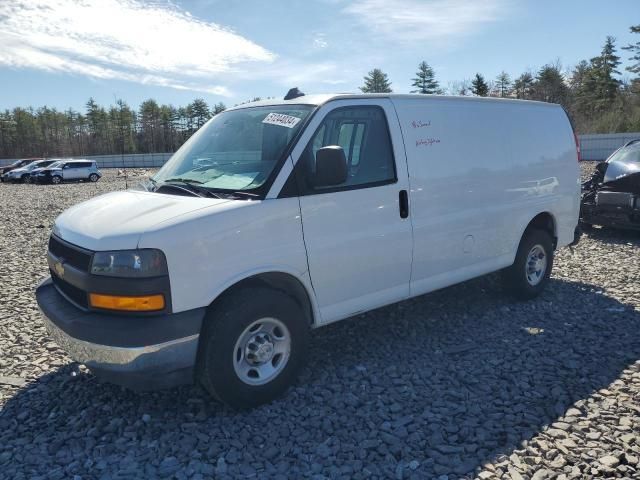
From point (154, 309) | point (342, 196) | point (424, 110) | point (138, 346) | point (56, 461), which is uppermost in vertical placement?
point (424, 110)

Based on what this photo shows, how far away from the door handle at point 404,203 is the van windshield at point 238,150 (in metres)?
1.05

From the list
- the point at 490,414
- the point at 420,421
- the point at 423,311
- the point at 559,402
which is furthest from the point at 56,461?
the point at 423,311

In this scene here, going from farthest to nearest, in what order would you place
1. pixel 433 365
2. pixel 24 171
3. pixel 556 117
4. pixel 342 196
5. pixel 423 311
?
pixel 24 171
pixel 556 117
pixel 423 311
pixel 433 365
pixel 342 196

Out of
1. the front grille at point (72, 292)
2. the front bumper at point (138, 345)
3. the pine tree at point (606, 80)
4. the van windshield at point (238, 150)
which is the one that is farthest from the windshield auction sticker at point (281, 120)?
the pine tree at point (606, 80)

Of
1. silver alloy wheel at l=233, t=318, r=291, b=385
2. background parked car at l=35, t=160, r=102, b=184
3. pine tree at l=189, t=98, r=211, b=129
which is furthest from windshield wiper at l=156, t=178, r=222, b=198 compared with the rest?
pine tree at l=189, t=98, r=211, b=129

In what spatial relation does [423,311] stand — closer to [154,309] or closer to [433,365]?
[433,365]

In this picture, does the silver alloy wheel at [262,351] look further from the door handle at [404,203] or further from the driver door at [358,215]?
the door handle at [404,203]

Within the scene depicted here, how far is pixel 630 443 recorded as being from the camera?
3.10m

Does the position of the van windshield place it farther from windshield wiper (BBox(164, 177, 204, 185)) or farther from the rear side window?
the rear side window

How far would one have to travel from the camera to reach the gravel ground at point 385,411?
2984 millimetres

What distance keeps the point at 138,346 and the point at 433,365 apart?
2.47 m

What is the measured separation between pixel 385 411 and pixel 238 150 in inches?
89.4

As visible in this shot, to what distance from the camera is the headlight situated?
3.02 metres

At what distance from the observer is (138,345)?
2986 mm
